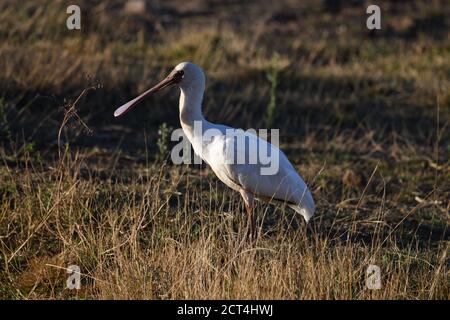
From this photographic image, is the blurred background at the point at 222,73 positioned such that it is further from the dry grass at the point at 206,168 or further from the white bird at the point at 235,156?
the white bird at the point at 235,156

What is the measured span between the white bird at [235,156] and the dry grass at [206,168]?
0.26m

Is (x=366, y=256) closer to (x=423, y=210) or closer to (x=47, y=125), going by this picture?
(x=423, y=210)

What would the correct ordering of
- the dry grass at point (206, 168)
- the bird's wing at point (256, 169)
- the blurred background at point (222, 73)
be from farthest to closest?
1. the blurred background at point (222, 73)
2. the bird's wing at point (256, 169)
3. the dry grass at point (206, 168)

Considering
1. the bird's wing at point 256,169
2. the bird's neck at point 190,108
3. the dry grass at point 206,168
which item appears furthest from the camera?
the bird's neck at point 190,108

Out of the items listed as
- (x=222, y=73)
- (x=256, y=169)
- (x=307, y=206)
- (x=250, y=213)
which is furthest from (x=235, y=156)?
(x=222, y=73)

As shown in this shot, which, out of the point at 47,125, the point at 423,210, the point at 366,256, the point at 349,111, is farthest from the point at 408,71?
the point at 366,256

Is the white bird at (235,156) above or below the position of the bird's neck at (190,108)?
below

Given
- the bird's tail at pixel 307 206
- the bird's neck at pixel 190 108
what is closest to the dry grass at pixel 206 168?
the bird's tail at pixel 307 206

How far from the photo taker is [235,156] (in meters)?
7.48

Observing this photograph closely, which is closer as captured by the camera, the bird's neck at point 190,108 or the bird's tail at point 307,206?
the bird's tail at point 307,206

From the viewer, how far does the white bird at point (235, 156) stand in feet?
24.7

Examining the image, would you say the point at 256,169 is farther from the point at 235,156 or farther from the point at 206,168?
the point at 206,168

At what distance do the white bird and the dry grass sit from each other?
0.85 feet

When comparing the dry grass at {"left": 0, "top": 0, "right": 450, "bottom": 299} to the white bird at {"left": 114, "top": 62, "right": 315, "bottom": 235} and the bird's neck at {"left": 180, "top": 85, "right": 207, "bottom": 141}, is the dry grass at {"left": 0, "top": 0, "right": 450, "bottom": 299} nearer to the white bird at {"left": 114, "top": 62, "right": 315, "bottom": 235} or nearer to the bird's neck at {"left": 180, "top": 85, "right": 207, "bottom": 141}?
the white bird at {"left": 114, "top": 62, "right": 315, "bottom": 235}
